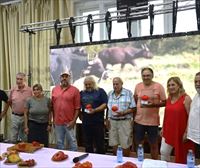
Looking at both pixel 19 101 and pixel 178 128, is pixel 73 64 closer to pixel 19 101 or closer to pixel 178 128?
pixel 19 101

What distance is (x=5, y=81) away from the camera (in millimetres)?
5285

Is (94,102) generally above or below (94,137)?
above

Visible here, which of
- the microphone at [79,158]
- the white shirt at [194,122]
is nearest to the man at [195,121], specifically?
the white shirt at [194,122]

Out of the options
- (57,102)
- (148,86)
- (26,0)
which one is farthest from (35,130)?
(26,0)

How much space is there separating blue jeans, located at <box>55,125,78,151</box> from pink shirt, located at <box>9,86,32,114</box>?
2.19 ft

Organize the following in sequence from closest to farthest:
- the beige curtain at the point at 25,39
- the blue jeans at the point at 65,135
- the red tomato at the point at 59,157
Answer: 1. the red tomato at the point at 59,157
2. the blue jeans at the point at 65,135
3. the beige curtain at the point at 25,39

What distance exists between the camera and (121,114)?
124 inches

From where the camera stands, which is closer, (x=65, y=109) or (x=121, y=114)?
(x=121, y=114)

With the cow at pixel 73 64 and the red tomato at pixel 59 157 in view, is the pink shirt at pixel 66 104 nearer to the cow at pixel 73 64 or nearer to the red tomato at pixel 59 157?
the cow at pixel 73 64

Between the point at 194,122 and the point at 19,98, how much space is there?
242cm

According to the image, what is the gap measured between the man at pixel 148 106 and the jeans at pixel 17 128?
5.55 ft

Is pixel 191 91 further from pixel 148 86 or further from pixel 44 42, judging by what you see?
pixel 44 42

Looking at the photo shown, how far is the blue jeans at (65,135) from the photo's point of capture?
3.46 meters

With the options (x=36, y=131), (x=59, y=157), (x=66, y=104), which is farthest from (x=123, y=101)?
(x=59, y=157)
